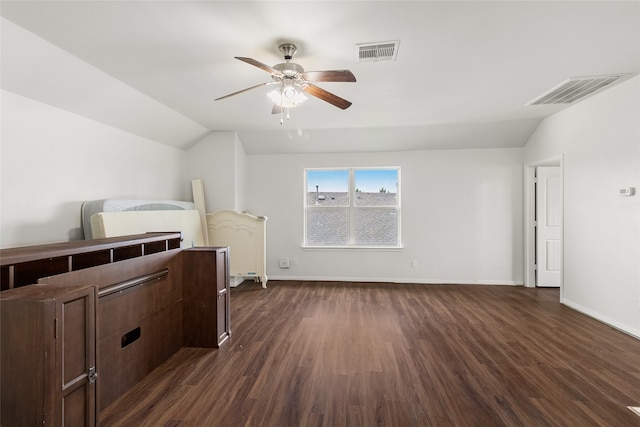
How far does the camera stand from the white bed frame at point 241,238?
468cm

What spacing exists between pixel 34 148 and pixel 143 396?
241 cm

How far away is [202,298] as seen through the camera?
267 centimetres

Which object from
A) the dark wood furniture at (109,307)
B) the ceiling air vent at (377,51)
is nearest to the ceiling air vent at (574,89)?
the ceiling air vent at (377,51)

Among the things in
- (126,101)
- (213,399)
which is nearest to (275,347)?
(213,399)

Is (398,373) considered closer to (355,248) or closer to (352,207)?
(355,248)

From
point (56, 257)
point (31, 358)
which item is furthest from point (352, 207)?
point (31, 358)

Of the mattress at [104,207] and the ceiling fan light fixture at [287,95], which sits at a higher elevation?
the ceiling fan light fixture at [287,95]

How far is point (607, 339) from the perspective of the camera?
2.82m

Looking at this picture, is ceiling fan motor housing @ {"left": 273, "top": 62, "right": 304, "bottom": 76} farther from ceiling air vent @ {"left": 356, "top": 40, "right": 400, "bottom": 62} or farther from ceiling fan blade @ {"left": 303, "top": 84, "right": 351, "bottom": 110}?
ceiling air vent @ {"left": 356, "top": 40, "right": 400, "bottom": 62}

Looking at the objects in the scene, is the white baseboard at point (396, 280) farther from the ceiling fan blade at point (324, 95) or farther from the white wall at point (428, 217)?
the ceiling fan blade at point (324, 95)

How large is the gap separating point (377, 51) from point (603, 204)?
3244mm

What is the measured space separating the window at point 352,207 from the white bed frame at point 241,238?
102 centimetres

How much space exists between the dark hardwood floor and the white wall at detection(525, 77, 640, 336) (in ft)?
1.21

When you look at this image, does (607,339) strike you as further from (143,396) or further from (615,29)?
(143,396)
